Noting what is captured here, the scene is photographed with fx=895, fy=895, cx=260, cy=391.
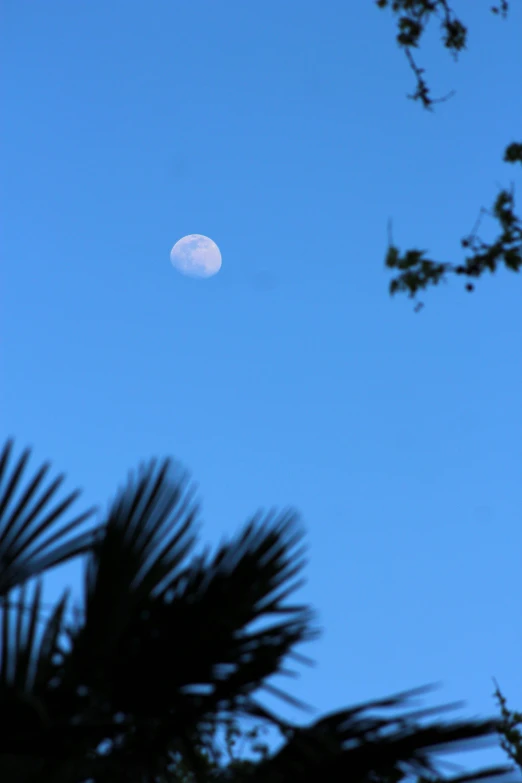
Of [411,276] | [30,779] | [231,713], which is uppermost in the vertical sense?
[411,276]

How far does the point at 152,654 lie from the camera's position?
10.6ft

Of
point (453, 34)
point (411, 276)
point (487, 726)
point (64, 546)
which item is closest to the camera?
point (487, 726)

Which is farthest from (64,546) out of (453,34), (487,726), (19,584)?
(453,34)

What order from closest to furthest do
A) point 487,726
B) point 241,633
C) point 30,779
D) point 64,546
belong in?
point 30,779 → point 487,726 → point 241,633 → point 64,546

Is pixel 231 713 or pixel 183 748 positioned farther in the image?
pixel 183 748

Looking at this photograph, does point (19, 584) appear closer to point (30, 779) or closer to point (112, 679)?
point (112, 679)

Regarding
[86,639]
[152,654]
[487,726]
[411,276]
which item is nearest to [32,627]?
[86,639]

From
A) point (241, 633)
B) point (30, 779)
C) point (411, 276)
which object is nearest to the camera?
point (30, 779)

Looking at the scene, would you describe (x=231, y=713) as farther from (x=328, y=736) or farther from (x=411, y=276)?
(x=411, y=276)

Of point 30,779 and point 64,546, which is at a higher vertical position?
point 64,546

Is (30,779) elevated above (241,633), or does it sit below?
below

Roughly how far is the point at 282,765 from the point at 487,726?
749 mm

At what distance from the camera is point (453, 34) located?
8.16 m

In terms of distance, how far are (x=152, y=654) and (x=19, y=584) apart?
637 millimetres
